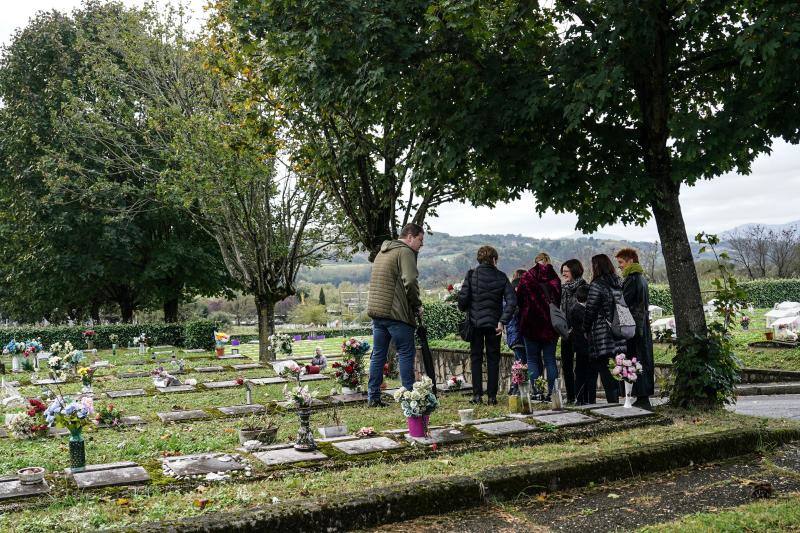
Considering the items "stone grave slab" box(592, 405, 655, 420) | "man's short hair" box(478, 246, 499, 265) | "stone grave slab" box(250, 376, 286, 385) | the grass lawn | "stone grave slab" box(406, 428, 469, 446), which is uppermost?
"man's short hair" box(478, 246, 499, 265)

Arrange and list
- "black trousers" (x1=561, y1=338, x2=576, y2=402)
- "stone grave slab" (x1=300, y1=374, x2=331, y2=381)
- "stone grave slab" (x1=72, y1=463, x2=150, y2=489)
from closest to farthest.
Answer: "stone grave slab" (x1=72, y1=463, x2=150, y2=489), "black trousers" (x1=561, y1=338, x2=576, y2=402), "stone grave slab" (x1=300, y1=374, x2=331, y2=381)

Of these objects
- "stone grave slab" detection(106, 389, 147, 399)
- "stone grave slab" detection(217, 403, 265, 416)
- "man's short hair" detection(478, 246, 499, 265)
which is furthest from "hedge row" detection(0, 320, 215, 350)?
"man's short hair" detection(478, 246, 499, 265)

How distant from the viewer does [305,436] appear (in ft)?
19.1

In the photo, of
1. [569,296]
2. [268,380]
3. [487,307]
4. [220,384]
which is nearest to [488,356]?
[487,307]

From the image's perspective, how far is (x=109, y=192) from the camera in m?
22.1

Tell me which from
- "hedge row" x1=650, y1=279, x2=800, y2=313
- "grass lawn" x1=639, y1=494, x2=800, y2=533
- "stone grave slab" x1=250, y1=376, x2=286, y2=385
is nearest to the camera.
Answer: "grass lawn" x1=639, y1=494, x2=800, y2=533

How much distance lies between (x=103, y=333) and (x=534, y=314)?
20.7m

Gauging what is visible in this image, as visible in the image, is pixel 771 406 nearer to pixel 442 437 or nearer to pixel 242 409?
pixel 442 437

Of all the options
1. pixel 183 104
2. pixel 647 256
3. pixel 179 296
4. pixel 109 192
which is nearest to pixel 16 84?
pixel 109 192

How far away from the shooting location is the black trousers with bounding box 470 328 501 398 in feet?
27.8

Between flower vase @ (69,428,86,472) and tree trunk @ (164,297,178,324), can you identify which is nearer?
flower vase @ (69,428,86,472)

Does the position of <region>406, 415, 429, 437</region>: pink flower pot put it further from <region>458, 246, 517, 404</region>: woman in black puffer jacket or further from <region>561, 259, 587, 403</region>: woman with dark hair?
<region>561, 259, 587, 403</region>: woman with dark hair

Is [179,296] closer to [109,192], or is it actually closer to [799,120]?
[109,192]

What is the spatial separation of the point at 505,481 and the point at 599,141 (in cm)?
433
